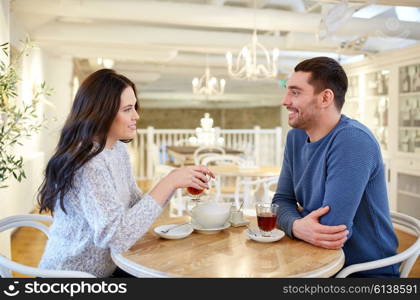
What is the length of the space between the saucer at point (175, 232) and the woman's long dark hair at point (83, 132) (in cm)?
32

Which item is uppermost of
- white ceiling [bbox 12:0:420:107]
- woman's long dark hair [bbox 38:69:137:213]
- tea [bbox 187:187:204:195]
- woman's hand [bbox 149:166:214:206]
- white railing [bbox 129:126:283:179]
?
white ceiling [bbox 12:0:420:107]

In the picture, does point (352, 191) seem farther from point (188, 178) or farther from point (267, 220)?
point (188, 178)

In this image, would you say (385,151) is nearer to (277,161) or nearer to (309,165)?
(277,161)

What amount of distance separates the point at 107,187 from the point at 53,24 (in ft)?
13.9

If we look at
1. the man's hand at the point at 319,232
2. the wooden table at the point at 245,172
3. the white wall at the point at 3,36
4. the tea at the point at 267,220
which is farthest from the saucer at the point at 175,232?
the wooden table at the point at 245,172

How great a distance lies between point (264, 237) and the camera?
1345 mm

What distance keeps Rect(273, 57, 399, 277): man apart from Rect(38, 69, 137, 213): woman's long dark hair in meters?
0.60

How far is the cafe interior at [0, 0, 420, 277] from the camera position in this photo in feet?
4.13

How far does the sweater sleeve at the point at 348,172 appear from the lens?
4.20 ft

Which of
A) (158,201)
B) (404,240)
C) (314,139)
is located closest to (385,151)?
(404,240)

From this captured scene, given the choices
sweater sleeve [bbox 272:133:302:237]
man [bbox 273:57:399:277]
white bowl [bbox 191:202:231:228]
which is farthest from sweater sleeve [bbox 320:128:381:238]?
white bowl [bbox 191:202:231:228]

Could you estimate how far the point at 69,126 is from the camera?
133 centimetres

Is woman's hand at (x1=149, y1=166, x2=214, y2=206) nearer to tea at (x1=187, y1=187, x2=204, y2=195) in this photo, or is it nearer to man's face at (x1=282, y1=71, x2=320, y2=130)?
tea at (x1=187, y1=187, x2=204, y2=195)

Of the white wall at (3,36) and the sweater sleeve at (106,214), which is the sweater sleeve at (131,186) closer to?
the sweater sleeve at (106,214)
